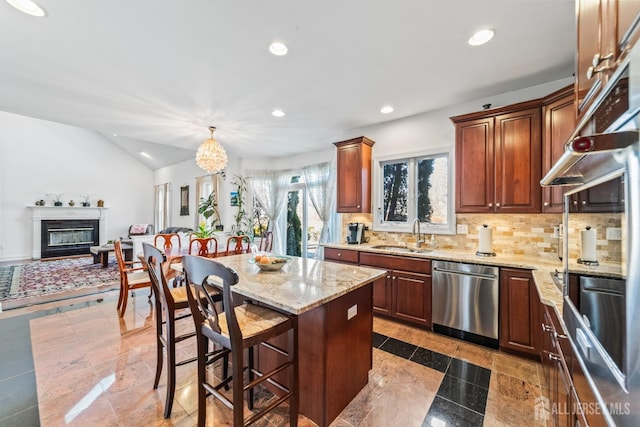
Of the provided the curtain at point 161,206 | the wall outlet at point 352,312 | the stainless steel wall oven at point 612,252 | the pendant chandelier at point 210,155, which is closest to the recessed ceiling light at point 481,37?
the stainless steel wall oven at point 612,252

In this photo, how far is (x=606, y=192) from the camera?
0.75 m

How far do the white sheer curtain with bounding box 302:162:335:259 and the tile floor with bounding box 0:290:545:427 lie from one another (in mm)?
2514

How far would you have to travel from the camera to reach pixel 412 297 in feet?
9.99

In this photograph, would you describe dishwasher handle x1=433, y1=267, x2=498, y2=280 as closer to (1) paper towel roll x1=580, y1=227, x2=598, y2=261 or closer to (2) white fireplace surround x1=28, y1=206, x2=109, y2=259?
(1) paper towel roll x1=580, y1=227, x2=598, y2=261

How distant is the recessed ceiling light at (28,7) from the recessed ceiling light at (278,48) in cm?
159

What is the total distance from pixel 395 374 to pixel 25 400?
2799mm

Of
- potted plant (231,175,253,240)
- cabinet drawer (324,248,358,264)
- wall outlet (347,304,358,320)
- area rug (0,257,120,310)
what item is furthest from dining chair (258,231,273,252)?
wall outlet (347,304,358,320)

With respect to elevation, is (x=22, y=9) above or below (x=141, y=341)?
above

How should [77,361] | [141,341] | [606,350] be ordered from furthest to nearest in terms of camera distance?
[141,341], [77,361], [606,350]

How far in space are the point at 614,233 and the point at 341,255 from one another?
123 inches

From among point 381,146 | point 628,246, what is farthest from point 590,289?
point 381,146

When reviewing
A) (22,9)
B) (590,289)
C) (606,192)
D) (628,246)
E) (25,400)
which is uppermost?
(22,9)

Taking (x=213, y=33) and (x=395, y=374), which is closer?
(x=213, y=33)

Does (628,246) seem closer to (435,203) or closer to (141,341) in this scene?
(435,203)
